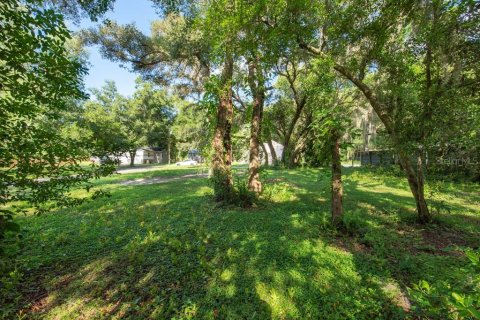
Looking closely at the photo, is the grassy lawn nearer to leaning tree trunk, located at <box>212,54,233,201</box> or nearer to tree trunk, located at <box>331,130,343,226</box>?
tree trunk, located at <box>331,130,343,226</box>

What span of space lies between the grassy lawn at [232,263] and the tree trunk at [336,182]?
0.71 feet

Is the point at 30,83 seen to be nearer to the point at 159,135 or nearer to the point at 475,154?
the point at 475,154

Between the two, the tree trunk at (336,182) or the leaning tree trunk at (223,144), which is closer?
the tree trunk at (336,182)

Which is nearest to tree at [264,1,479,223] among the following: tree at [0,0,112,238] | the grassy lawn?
the grassy lawn

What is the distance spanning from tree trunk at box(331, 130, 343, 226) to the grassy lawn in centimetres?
22

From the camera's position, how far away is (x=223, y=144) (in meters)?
7.50

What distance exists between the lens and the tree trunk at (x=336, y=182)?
4.87 meters

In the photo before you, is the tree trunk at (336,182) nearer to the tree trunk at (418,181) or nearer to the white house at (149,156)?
the tree trunk at (418,181)

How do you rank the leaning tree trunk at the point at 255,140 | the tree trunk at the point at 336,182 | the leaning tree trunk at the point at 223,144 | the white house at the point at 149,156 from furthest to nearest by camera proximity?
the white house at the point at 149,156, the leaning tree trunk at the point at 255,140, the leaning tree trunk at the point at 223,144, the tree trunk at the point at 336,182

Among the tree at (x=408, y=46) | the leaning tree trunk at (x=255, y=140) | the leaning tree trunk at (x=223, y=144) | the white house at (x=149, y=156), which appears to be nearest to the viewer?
the tree at (x=408, y=46)

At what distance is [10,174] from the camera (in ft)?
8.95

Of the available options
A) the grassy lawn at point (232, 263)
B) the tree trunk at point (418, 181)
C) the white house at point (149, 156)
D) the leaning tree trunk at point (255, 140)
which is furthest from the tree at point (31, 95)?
the white house at point (149, 156)

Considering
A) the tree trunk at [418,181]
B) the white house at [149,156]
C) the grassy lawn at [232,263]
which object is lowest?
the grassy lawn at [232,263]

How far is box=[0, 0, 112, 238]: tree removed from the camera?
95.0 inches
